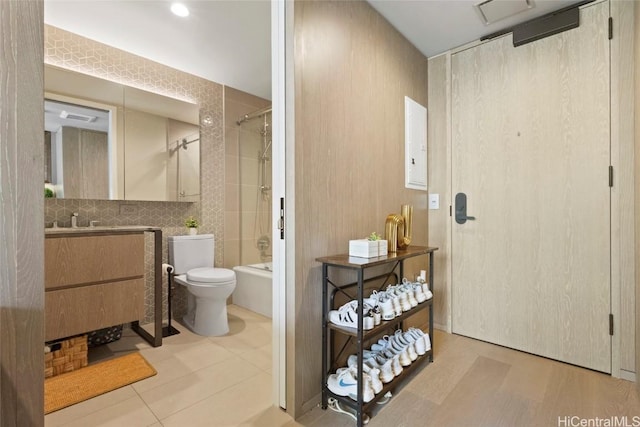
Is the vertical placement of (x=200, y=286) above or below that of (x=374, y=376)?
above

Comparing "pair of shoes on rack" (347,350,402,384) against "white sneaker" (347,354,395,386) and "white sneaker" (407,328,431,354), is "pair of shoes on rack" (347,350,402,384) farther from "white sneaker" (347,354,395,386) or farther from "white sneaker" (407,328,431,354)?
"white sneaker" (407,328,431,354)

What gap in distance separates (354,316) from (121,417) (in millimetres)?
1239

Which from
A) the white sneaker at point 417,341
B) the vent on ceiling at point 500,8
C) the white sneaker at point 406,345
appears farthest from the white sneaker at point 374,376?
the vent on ceiling at point 500,8

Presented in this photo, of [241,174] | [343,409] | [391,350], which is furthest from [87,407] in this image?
[241,174]

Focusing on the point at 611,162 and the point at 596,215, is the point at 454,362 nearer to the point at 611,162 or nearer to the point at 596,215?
the point at 596,215

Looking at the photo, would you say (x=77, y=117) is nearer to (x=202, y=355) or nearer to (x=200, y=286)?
(x=200, y=286)

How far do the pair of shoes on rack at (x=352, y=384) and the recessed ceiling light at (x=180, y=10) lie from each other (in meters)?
2.48

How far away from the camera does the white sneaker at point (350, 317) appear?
1.45m

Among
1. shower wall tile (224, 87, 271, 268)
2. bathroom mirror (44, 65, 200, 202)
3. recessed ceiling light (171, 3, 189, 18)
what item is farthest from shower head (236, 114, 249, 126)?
recessed ceiling light (171, 3, 189, 18)

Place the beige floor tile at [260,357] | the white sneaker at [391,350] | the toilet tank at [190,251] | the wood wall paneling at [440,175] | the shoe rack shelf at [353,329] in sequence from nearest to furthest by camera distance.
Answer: the shoe rack shelf at [353,329]
the white sneaker at [391,350]
the beige floor tile at [260,357]
the wood wall paneling at [440,175]
the toilet tank at [190,251]

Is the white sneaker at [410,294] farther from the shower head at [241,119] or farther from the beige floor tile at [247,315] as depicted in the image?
the shower head at [241,119]

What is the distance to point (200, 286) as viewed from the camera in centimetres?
238

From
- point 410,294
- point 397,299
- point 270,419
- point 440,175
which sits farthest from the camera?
point 440,175

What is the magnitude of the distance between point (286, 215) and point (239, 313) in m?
1.87
